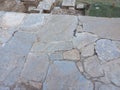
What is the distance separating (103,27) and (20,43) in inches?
36.9

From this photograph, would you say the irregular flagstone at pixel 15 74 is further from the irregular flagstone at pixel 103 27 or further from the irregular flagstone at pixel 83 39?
the irregular flagstone at pixel 103 27

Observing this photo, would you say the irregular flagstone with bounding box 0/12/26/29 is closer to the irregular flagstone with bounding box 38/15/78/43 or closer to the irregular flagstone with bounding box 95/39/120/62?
the irregular flagstone with bounding box 38/15/78/43

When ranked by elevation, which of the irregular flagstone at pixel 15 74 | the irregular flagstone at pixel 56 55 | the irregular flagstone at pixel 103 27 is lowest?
the irregular flagstone at pixel 15 74

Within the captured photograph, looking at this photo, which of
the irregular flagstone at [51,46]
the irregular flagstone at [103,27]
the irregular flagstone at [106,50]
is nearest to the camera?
the irregular flagstone at [106,50]

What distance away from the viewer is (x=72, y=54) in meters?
2.19

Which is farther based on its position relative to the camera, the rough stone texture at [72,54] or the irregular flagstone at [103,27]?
the irregular flagstone at [103,27]

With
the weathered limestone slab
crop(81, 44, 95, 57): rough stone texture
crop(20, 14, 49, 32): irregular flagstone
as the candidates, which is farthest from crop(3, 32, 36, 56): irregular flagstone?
the weathered limestone slab

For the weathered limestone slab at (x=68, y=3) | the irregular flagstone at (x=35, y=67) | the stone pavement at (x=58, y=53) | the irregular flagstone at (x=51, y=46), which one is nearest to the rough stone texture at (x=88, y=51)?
the stone pavement at (x=58, y=53)

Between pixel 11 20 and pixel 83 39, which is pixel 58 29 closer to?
pixel 83 39

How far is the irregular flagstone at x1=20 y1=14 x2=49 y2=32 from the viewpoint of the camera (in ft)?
8.54

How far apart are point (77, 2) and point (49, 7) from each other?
26.3 inches

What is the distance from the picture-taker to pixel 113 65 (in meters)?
2.02

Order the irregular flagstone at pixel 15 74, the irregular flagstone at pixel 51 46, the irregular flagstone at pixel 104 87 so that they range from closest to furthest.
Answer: the irregular flagstone at pixel 104 87 → the irregular flagstone at pixel 15 74 → the irregular flagstone at pixel 51 46

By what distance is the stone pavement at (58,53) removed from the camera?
190 cm
